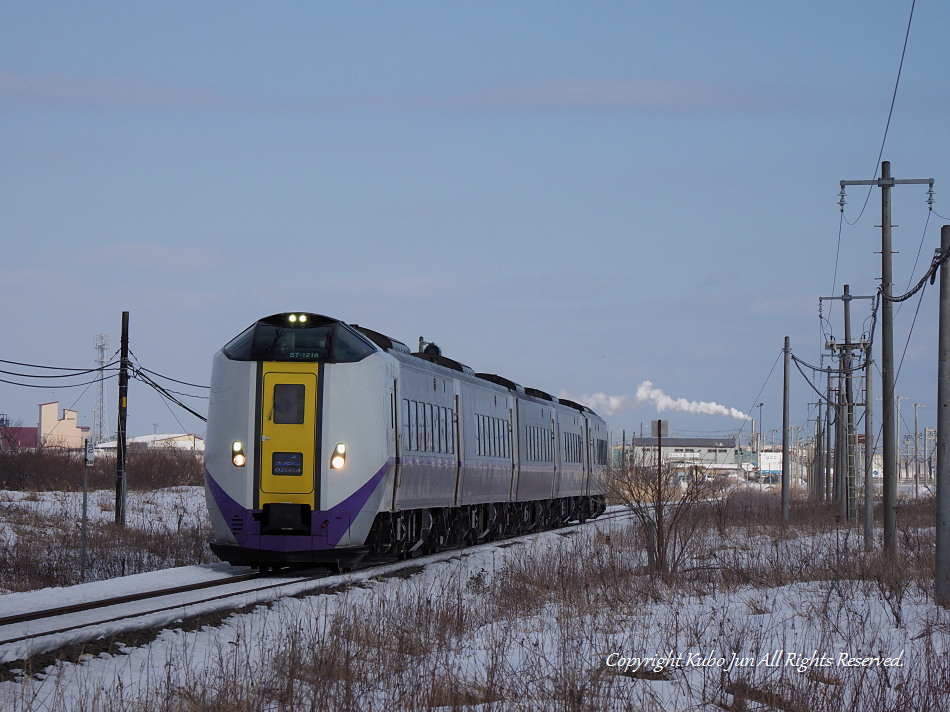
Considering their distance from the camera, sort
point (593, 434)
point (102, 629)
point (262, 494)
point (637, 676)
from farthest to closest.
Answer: point (593, 434) < point (262, 494) < point (102, 629) < point (637, 676)

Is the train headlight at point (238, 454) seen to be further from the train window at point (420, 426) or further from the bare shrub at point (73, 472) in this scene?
the bare shrub at point (73, 472)

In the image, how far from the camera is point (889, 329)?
2423cm

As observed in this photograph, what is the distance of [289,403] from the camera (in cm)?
1712

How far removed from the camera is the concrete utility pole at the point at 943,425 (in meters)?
14.0

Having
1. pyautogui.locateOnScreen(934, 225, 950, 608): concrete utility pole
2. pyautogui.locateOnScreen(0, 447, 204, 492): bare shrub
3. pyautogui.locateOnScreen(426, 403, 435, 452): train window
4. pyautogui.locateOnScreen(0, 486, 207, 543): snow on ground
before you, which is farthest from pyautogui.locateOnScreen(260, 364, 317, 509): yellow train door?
pyautogui.locateOnScreen(0, 447, 204, 492): bare shrub

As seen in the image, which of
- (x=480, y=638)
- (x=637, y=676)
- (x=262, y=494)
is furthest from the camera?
(x=262, y=494)

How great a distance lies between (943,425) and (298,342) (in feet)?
28.1

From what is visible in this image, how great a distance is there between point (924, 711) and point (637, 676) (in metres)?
2.16

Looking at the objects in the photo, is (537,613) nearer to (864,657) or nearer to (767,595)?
(767,595)

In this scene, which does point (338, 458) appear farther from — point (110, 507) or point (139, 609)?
point (110, 507)

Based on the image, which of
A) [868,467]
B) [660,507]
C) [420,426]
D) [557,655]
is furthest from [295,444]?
[868,467]

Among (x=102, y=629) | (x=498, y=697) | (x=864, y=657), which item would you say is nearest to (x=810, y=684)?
(x=864, y=657)

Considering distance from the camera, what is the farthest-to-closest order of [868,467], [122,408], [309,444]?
1. [122,408]
2. [868,467]
3. [309,444]

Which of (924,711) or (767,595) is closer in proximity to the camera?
(924,711)
